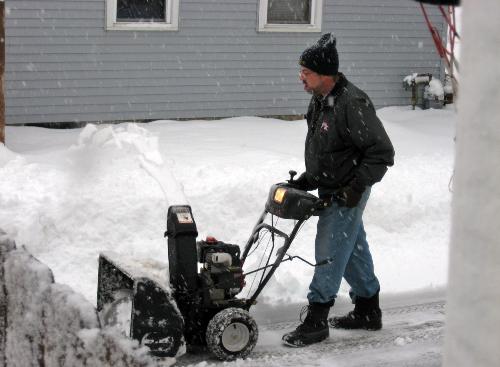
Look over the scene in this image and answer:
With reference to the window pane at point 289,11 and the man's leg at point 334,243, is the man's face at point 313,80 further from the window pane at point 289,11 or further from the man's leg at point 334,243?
the window pane at point 289,11

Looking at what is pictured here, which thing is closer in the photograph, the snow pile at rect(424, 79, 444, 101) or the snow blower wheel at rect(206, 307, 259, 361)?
the snow blower wheel at rect(206, 307, 259, 361)

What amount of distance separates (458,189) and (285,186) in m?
4.19

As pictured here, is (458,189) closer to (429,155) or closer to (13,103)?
(429,155)

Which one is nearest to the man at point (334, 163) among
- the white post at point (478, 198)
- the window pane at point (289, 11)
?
the white post at point (478, 198)

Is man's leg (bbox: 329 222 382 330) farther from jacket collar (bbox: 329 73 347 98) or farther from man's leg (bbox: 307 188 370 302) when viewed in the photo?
jacket collar (bbox: 329 73 347 98)

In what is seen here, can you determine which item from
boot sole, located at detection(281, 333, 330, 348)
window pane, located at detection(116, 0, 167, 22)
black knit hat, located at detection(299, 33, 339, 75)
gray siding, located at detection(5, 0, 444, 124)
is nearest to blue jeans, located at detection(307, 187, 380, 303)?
boot sole, located at detection(281, 333, 330, 348)

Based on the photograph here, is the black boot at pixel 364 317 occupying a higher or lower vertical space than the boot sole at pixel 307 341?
higher

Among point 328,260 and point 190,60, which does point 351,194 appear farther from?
point 190,60

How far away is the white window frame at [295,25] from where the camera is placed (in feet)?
43.7

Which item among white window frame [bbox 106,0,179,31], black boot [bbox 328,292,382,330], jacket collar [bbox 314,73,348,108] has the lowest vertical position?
black boot [bbox 328,292,382,330]

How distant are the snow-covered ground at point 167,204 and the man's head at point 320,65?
1.57 m

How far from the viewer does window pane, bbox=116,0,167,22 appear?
12539 mm

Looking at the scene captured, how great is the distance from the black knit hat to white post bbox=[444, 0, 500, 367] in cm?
404

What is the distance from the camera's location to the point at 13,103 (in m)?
12.0
